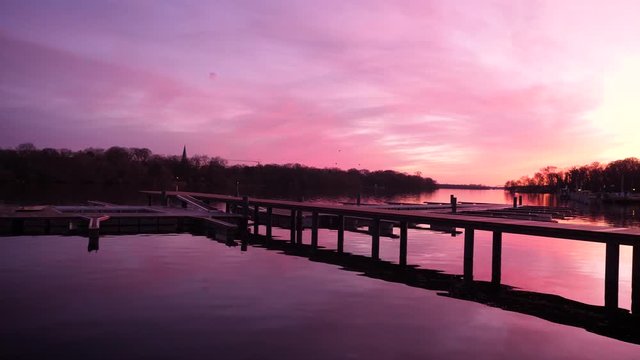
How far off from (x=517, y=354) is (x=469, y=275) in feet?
24.5

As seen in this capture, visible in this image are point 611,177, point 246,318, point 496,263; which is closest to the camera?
point 246,318

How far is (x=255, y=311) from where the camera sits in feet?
45.1

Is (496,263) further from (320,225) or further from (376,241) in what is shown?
(320,225)

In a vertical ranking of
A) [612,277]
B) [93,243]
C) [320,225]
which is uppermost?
[612,277]

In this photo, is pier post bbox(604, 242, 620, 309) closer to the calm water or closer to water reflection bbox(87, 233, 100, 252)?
the calm water

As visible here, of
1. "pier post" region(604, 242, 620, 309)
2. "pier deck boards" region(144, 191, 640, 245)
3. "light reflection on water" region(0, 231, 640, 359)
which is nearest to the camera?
"light reflection on water" region(0, 231, 640, 359)

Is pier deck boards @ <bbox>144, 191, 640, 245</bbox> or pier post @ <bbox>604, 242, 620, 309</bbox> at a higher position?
pier deck boards @ <bbox>144, 191, 640, 245</bbox>

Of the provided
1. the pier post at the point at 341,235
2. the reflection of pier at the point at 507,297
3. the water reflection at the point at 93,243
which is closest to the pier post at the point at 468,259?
the reflection of pier at the point at 507,297

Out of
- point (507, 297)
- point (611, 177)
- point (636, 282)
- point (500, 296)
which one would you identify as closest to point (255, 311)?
point (500, 296)

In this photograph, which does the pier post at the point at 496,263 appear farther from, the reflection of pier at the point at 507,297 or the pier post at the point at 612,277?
the pier post at the point at 612,277

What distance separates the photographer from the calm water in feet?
35.2

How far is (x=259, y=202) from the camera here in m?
34.7

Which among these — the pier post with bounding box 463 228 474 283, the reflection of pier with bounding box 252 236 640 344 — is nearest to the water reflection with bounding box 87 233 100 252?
the reflection of pier with bounding box 252 236 640 344

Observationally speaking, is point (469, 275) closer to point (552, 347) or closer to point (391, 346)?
point (552, 347)
